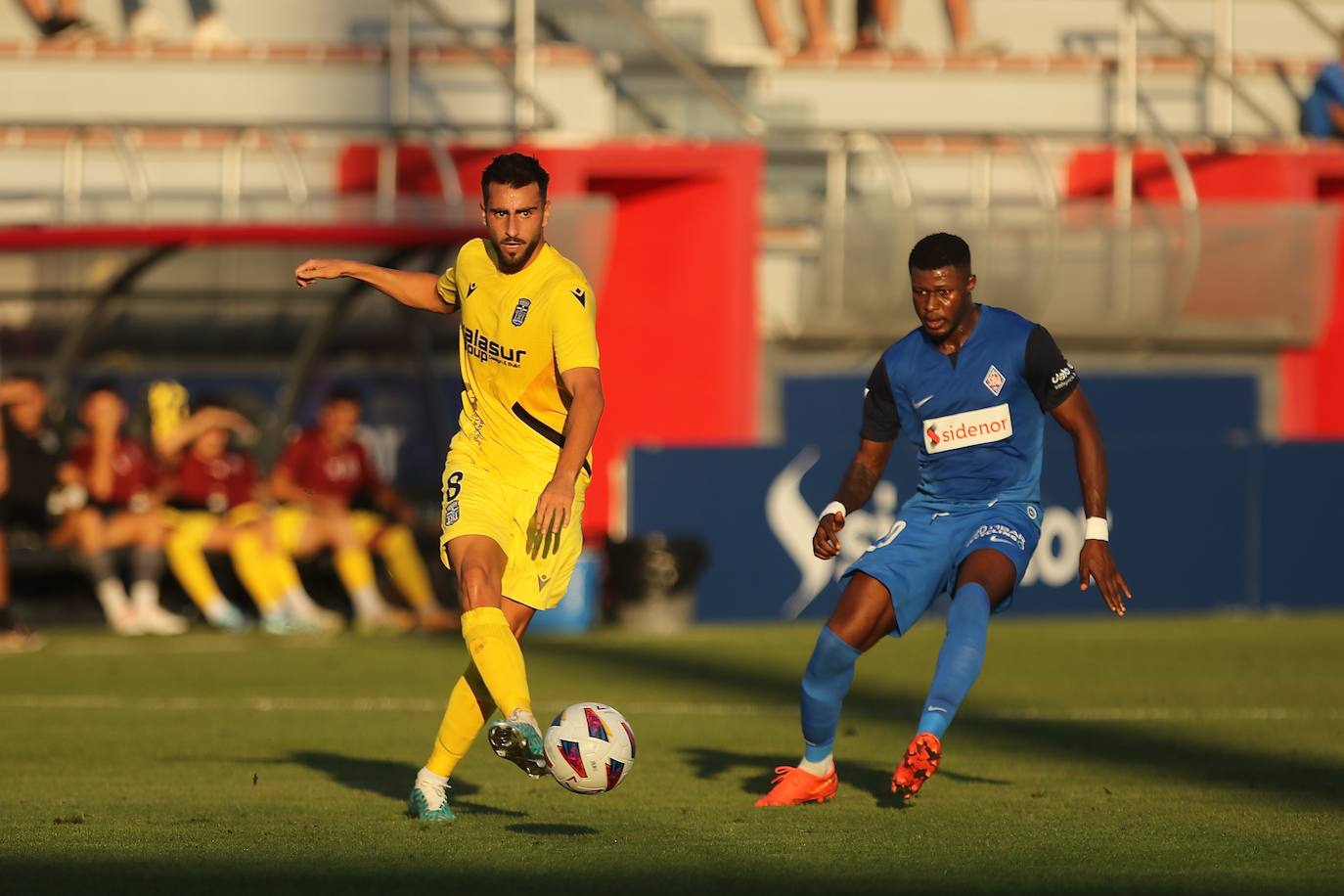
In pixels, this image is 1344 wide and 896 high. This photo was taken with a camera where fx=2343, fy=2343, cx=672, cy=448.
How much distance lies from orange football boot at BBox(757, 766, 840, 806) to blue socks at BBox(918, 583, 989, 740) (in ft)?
1.66

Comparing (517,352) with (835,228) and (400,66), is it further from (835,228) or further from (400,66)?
(400,66)

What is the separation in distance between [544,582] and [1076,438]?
1816 mm

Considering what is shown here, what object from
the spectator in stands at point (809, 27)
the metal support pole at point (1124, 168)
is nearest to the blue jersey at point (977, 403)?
the metal support pole at point (1124, 168)

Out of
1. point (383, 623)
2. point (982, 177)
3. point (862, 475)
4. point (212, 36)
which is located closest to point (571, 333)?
point (862, 475)

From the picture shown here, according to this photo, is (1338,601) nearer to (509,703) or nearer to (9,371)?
(9,371)

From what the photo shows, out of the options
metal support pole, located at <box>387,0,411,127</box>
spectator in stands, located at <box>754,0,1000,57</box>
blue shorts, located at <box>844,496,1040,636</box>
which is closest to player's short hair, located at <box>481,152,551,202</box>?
blue shorts, located at <box>844,496,1040,636</box>

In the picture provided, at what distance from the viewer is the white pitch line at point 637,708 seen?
36.0ft

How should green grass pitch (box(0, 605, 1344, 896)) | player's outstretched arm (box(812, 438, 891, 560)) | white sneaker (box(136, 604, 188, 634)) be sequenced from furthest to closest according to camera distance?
1. white sneaker (box(136, 604, 188, 634))
2. player's outstretched arm (box(812, 438, 891, 560))
3. green grass pitch (box(0, 605, 1344, 896))

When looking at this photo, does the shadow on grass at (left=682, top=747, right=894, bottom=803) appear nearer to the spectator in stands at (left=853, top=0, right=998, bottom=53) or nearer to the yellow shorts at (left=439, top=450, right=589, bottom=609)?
the yellow shorts at (left=439, top=450, right=589, bottom=609)

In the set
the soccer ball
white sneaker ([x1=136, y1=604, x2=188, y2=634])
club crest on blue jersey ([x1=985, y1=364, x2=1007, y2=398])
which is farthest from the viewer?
white sneaker ([x1=136, y1=604, x2=188, y2=634])

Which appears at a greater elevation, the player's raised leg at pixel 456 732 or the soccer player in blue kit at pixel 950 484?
the soccer player in blue kit at pixel 950 484

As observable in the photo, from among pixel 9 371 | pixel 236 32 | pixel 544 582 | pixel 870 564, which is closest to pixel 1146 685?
pixel 870 564

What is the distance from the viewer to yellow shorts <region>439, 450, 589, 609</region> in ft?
23.9

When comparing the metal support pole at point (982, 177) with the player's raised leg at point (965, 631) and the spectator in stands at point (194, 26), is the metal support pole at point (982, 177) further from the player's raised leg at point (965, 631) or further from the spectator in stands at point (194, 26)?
the player's raised leg at point (965, 631)
